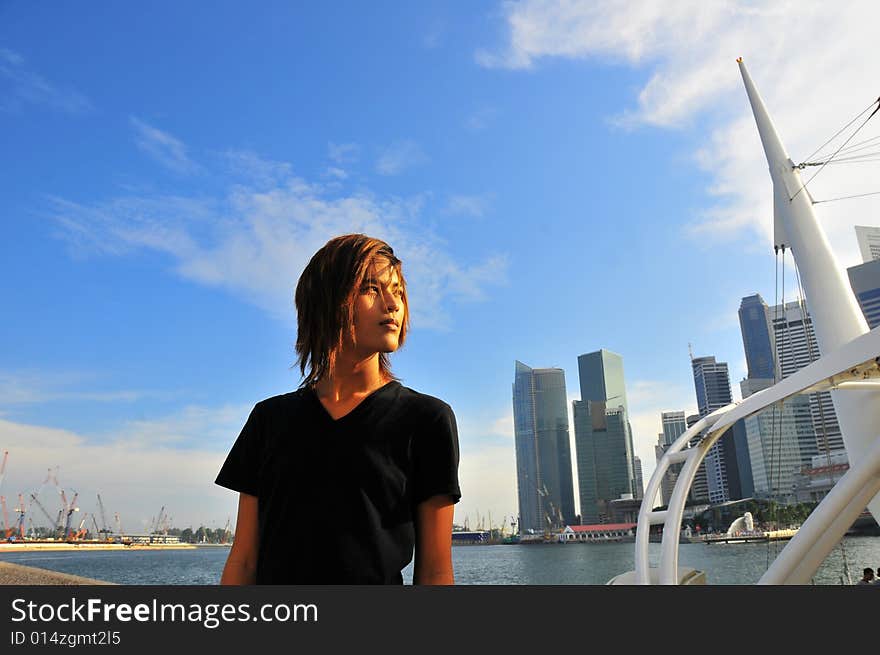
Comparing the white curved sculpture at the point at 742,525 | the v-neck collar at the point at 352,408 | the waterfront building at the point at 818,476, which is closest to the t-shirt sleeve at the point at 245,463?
the v-neck collar at the point at 352,408

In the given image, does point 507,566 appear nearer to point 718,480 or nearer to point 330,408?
point 718,480

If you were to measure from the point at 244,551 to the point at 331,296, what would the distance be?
661 mm

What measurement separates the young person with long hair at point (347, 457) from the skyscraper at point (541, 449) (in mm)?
126731

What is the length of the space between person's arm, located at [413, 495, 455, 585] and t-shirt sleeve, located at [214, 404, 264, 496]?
17.8 inches

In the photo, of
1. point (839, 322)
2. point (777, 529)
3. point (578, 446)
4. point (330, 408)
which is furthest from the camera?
point (578, 446)

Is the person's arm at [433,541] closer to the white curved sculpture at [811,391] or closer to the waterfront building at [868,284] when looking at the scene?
the white curved sculpture at [811,391]

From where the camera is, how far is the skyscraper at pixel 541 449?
12619 centimetres

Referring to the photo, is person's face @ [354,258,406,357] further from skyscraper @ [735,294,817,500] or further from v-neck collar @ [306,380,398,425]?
skyscraper @ [735,294,817,500]

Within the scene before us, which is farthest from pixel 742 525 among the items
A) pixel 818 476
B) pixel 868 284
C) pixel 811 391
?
pixel 811 391

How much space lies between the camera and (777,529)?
292 feet

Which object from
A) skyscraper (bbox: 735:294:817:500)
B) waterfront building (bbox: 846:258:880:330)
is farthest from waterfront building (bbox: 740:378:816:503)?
waterfront building (bbox: 846:258:880:330)

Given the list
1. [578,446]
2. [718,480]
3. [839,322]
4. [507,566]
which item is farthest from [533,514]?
[839,322]
